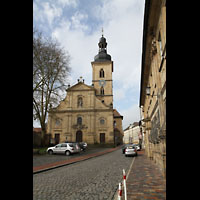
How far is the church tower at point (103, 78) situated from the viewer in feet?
176

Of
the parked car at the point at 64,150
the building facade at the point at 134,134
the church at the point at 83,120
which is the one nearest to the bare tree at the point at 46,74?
the parked car at the point at 64,150

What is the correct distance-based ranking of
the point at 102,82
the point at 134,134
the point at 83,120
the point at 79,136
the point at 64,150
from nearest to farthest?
the point at 64,150 < the point at 79,136 < the point at 83,120 < the point at 102,82 < the point at 134,134

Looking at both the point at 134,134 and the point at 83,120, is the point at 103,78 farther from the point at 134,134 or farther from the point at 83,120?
the point at 134,134

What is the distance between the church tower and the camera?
176ft

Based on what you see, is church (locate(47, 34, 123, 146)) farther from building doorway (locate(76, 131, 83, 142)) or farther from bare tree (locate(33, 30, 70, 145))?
bare tree (locate(33, 30, 70, 145))

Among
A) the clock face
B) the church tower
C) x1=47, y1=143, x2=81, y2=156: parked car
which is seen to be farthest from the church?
x1=47, y1=143, x2=81, y2=156: parked car

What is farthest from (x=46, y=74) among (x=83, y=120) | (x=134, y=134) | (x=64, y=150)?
(x=134, y=134)

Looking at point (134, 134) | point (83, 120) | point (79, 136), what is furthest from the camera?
point (134, 134)

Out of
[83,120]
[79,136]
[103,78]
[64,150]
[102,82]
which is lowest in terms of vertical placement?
[79,136]

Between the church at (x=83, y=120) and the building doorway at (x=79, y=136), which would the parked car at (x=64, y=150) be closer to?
the church at (x=83, y=120)

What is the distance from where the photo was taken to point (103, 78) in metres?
55.2
